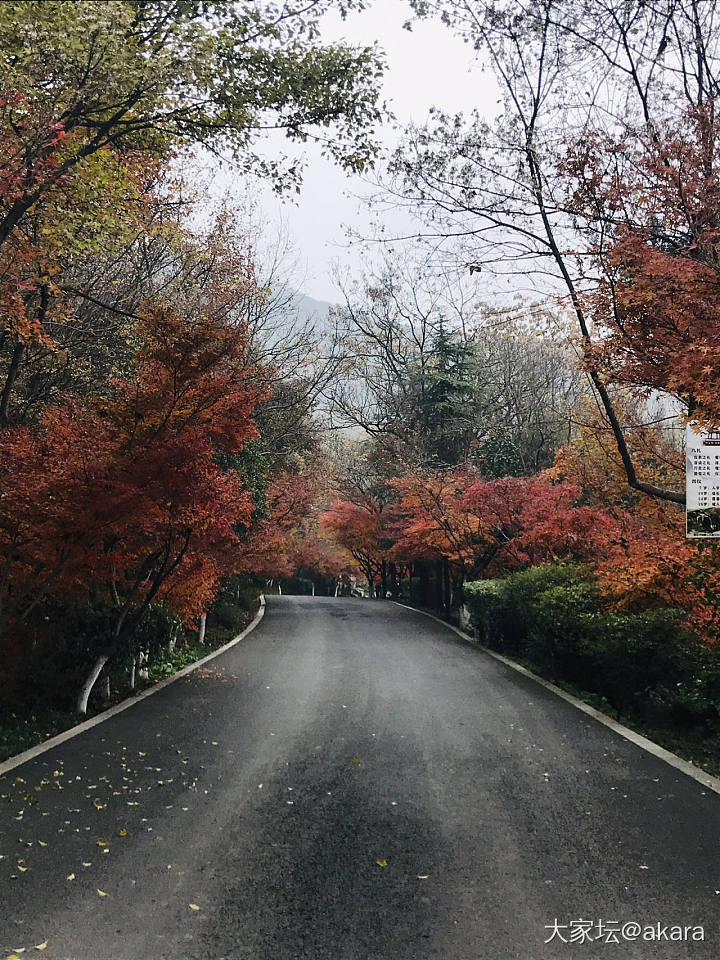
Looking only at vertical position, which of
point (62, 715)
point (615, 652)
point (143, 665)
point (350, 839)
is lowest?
point (62, 715)

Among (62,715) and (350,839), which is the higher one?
(350,839)

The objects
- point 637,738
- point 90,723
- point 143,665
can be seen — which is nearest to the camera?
point 637,738

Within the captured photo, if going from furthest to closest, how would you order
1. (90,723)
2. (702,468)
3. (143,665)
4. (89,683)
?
(143,665), (89,683), (90,723), (702,468)

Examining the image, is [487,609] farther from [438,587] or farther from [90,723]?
[438,587]

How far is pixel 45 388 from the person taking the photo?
43.5 feet

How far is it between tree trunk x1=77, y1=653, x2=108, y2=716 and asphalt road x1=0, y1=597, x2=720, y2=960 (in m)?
0.64

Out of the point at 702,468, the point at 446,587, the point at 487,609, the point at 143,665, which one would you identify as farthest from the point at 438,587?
the point at 702,468

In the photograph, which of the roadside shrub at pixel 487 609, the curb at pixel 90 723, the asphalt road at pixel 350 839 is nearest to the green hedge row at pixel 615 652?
the roadside shrub at pixel 487 609

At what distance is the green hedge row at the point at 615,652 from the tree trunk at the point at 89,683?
6.53m

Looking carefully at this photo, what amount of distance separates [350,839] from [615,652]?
564 centimetres

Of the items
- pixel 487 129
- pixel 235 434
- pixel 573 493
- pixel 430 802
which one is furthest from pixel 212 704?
pixel 573 493

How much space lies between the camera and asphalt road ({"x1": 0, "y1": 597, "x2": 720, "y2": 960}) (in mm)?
3924

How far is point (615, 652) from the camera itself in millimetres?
9727

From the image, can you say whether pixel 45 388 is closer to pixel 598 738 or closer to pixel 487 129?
pixel 487 129
